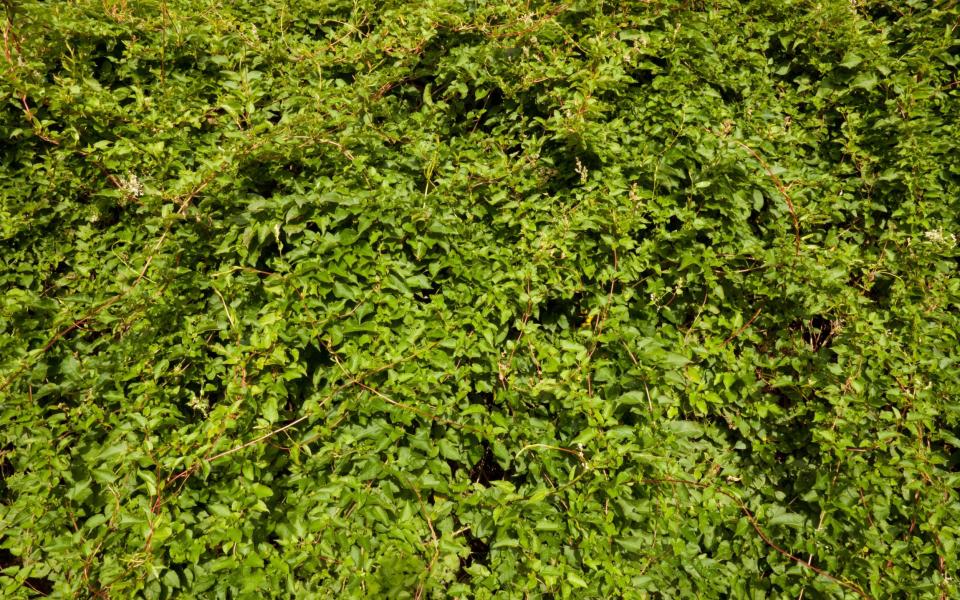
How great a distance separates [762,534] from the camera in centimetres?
219

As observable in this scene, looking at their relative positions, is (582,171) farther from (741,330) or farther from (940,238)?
(940,238)

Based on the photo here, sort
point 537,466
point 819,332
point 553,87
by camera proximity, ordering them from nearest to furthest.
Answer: point 537,466
point 819,332
point 553,87

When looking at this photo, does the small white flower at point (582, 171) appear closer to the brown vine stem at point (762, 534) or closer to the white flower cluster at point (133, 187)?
the brown vine stem at point (762, 534)

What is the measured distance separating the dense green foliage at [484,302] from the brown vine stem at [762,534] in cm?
1

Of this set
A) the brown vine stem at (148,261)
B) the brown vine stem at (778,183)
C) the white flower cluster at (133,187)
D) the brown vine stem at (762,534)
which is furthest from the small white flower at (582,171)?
the white flower cluster at (133,187)

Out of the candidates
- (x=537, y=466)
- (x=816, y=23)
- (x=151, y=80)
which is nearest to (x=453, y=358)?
(x=537, y=466)

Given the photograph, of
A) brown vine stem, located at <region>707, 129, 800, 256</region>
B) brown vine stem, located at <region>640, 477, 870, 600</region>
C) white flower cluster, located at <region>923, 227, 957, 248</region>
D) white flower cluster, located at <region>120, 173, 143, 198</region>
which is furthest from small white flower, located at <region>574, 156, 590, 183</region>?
white flower cluster, located at <region>120, 173, 143, 198</region>

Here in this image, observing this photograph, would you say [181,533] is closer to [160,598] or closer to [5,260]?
[160,598]

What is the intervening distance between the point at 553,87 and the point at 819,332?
1.75 metres

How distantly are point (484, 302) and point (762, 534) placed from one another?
1394mm

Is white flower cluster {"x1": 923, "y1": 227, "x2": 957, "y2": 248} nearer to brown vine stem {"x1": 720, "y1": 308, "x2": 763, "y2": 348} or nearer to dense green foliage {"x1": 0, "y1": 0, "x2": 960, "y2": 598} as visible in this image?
dense green foliage {"x1": 0, "y1": 0, "x2": 960, "y2": 598}

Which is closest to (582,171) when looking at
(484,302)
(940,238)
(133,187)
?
(484,302)

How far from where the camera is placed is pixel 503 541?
194cm

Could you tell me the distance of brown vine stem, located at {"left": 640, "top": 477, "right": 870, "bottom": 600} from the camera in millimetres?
2012
